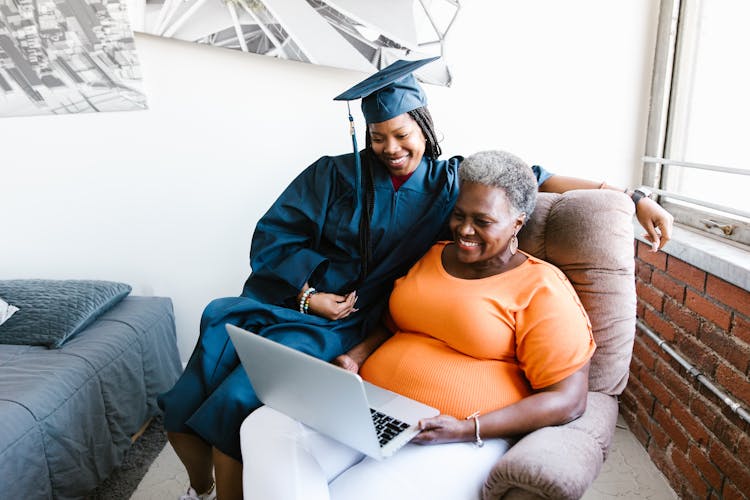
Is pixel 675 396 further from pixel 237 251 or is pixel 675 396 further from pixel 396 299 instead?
pixel 237 251

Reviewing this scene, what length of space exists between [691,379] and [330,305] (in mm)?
1089

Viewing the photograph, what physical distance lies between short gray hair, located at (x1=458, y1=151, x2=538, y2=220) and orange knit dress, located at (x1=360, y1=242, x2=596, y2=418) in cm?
15

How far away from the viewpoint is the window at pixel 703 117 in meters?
1.67

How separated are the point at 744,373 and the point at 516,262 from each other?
2.16 ft

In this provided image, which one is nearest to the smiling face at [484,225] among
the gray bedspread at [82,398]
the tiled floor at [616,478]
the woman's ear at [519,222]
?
the woman's ear at [519,222]

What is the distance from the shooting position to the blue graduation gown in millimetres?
1477

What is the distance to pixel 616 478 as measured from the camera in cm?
180

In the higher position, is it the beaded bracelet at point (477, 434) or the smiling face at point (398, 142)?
the smiling face at point (398, 142)

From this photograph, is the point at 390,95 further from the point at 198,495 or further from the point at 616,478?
the point at 616,478

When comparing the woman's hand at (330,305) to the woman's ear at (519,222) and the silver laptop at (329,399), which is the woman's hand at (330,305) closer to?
the silver laptop at (329,399)

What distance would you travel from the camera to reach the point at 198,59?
207 cm

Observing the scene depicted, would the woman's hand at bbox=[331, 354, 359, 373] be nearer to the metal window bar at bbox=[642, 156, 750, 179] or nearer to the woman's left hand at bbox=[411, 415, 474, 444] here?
the woman's left hand at bbox=[411, 415, 474, 444]

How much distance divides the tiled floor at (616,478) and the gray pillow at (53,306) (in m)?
0.57

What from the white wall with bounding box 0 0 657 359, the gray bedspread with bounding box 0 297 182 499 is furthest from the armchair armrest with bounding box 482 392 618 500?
the gray bedspread with bounding box 0 297 182 499
